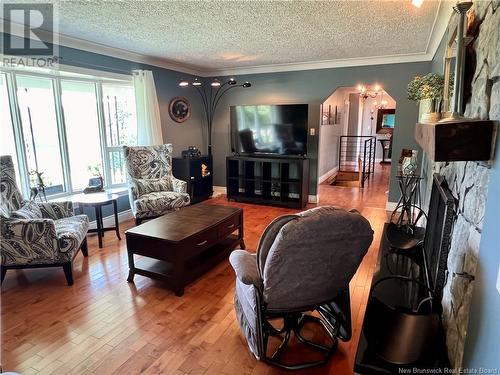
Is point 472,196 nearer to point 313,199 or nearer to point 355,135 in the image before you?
point 313,199

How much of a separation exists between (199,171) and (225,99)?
1.55 metres

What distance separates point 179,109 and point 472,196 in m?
5.00

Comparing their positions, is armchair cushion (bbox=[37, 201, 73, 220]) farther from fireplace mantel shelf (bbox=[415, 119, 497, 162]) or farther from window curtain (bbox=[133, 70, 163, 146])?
fireplace mantel shelf (bbox=[415, 119, 497, 162])

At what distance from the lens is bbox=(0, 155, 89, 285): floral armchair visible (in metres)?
2.59

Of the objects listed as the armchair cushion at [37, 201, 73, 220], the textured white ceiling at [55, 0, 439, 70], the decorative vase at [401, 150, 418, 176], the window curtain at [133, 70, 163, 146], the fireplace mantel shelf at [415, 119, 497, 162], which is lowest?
the armchair cushion at [37, 201, 73, 220]

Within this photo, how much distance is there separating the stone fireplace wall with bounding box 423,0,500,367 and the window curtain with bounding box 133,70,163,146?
4119 mm

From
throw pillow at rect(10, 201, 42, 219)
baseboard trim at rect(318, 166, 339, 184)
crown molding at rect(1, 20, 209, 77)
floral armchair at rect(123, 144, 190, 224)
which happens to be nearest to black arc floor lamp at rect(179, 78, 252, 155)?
crown molding at rect(1, 20, 209, 77)

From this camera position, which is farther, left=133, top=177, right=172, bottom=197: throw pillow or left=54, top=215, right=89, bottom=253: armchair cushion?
left=133, top=177, right=172, bottom=197: throw pillow

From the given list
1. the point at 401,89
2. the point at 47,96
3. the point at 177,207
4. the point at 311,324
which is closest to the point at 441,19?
the point at 401,89

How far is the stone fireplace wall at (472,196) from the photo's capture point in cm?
110

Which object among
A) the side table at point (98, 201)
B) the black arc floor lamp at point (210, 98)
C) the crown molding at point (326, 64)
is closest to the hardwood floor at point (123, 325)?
the side table at point (98, 201)

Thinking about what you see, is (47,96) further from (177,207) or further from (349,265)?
(349,265)

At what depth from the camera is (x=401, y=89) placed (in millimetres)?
4707

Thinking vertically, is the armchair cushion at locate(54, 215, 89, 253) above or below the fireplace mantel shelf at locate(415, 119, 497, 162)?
below
